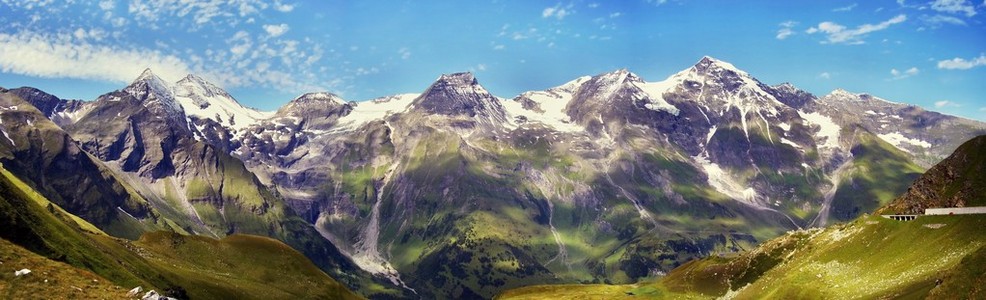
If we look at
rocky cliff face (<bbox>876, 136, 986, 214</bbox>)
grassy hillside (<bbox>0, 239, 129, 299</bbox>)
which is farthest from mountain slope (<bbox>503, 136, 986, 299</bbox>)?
grassy hillside (<bbox>0, 239, 129, 299</bbox>)

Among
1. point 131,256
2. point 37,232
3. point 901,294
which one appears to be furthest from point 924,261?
point 131,256

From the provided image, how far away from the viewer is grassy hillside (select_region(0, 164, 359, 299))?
67.2m

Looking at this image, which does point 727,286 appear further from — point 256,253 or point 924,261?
point 256,253

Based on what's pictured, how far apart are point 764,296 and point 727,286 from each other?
30.6 metres

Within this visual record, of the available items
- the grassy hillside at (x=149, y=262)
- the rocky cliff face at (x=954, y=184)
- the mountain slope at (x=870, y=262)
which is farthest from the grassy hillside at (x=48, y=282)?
the rocky cliff face at (x=954, y=184)

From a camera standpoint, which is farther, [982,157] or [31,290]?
[982,157]

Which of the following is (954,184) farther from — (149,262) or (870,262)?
(149,262)

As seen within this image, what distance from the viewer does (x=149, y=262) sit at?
136375 mm

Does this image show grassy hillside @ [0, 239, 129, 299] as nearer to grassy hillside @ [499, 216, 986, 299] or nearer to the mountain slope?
the mountain slope

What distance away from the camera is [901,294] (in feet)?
279

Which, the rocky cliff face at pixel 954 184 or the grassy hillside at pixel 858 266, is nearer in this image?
the grassy hillside at pixel 858 266

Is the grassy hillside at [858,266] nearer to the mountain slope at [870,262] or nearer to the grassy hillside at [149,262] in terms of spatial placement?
the mountain slope at [870,262]

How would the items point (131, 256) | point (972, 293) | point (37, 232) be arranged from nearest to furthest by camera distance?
point (972, 293) → point (37, 232) → point (131, 256)

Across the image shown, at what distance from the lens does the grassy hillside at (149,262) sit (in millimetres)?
67250
